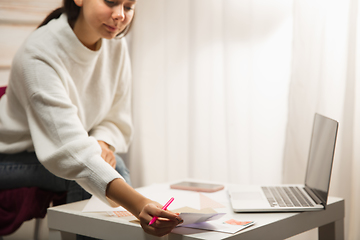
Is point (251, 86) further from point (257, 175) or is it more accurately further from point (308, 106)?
point (257, 175)

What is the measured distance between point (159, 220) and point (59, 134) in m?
0.37

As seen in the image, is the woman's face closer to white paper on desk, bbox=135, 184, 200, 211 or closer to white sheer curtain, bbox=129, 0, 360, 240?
white paper on desk, bbox=135, 184, 200, 211

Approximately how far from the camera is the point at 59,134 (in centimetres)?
100

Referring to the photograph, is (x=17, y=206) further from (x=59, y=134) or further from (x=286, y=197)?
(x=286, y=197)

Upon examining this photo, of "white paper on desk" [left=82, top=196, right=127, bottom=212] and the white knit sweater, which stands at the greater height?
the white knit sweater

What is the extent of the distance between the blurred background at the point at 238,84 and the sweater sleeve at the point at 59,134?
87 cm

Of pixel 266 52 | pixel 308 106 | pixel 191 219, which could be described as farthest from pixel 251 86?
pixel 191 219

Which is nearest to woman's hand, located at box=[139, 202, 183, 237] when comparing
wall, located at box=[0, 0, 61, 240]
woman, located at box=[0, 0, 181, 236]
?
woman, located at box=[0, 0, 181, 236]

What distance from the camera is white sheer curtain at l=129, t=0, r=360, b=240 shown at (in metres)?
1.44

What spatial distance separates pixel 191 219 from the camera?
31.9 inches

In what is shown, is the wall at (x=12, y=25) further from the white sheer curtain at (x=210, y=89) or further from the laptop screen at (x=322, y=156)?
the laptop screen at (x=322, y=156)

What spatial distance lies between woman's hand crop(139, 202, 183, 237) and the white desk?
3 centimetres

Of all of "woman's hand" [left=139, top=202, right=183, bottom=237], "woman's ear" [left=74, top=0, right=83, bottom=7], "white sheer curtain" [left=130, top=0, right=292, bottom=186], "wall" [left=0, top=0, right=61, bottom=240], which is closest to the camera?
"woman's hand" [left=139, top=202, right=183, bottom=237]

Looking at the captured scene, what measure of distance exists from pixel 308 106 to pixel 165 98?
2.61 ft
